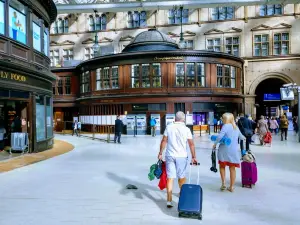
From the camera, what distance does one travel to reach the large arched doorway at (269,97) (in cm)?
3550

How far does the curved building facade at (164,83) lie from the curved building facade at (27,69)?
10.4 metres

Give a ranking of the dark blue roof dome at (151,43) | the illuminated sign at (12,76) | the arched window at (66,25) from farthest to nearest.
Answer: the arched window at (66,25), the dark blue roof dome at (151,43), the illuminated sign at (12,76)

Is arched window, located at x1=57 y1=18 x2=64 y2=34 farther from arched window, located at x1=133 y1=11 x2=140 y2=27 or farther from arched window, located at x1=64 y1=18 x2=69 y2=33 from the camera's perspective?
arched window, located at x1=133 y1=11 x2=140 y2=27

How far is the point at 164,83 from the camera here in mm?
25016

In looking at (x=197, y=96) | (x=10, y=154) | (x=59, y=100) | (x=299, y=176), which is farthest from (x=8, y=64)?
(x=59, y=100)

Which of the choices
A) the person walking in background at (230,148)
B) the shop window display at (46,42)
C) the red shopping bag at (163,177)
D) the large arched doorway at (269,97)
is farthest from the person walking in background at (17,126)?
the large arched doorway at (269,97)

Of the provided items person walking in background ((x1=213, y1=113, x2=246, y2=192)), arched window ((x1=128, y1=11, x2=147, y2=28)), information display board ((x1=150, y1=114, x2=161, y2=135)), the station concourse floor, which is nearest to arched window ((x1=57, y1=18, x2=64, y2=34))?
arched window ((x1=128, y1=11, x2=147, y2=28))

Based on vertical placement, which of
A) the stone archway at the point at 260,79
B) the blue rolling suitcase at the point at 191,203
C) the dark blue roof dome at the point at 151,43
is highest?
the dark blue roof dome at the point at 151,43

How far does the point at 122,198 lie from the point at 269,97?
3303 cm

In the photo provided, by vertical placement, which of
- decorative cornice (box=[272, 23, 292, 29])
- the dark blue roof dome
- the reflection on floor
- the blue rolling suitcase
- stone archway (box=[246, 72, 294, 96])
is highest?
decorative cornice (box=[272, 23, 292, 29])

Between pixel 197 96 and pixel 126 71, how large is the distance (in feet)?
22.0

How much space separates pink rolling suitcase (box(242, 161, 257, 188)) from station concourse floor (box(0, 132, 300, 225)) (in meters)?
0.19

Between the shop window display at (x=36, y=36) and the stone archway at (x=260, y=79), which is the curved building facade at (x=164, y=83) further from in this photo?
the shop window display at (x=36, y=36)

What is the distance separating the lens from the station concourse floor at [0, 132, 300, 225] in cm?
509
